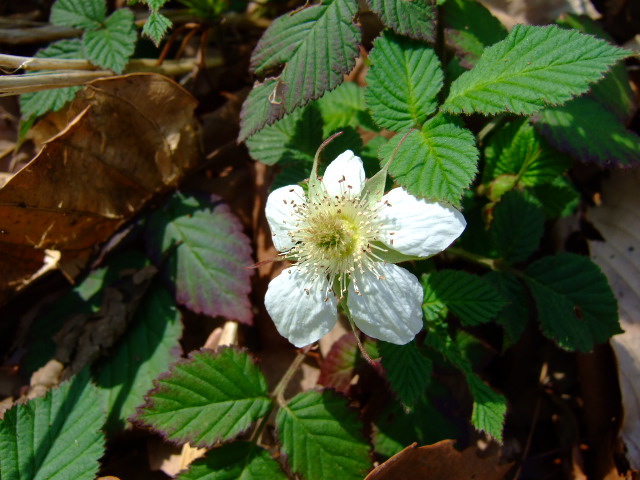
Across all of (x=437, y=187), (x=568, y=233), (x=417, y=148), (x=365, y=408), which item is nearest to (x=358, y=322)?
(x=437, y=187)

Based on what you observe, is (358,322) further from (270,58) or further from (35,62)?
(35,62)

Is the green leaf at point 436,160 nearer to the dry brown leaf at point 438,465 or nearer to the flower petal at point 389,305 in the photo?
the flower petal at point 389,305

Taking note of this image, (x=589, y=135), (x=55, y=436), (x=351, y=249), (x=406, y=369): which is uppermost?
(x=589, y=135)

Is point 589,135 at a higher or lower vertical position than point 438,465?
higher

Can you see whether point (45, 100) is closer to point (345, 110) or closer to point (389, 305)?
point (345, 110)

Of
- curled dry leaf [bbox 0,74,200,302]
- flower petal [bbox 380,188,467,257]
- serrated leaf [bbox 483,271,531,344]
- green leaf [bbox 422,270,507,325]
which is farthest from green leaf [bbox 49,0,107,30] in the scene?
serrated leaf [bbox 483,271,531,344]

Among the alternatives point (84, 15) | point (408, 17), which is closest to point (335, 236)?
point (408, 17)
